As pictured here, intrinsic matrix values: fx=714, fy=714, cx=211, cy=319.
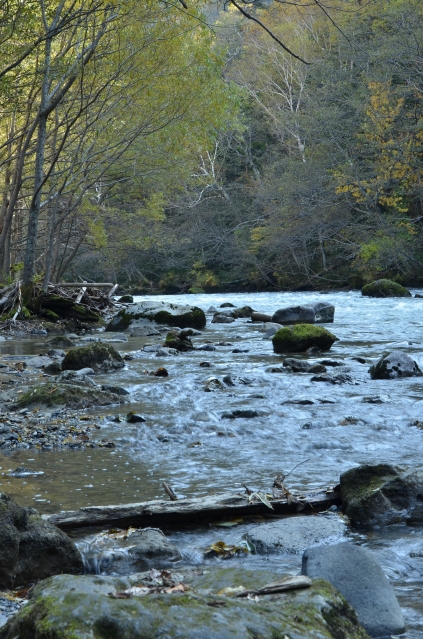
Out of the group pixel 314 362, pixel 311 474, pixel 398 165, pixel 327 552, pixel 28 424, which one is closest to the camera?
pixel 327 552

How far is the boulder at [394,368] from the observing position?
852cm

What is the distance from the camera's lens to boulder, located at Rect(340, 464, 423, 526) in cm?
372

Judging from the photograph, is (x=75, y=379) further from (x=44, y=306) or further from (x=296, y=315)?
(x=296, y=315)

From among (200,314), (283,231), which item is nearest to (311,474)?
(200,314)

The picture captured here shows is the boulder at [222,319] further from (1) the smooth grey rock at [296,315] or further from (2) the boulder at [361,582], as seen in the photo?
(2) the boulder at [361,582]

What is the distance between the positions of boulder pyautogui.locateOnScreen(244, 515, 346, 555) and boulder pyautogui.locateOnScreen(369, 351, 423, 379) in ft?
16.5

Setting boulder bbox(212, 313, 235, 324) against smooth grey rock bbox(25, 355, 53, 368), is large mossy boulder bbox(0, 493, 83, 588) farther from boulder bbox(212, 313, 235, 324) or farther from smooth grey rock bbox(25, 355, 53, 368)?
boulder bbox(212, 313, 235, 324)

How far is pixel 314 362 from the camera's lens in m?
9.66

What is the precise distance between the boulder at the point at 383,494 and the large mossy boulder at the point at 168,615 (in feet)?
5.22

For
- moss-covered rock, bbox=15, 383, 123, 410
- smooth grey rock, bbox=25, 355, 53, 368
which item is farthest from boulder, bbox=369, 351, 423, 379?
smooth grey rock, bbox=25, 355, 53, 368

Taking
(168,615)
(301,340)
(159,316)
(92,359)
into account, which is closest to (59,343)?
(92,359)

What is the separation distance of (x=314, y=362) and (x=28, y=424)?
4717 mm

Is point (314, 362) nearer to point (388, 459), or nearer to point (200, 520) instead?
point (388, 459)

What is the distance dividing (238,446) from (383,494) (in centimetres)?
172
